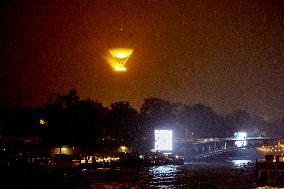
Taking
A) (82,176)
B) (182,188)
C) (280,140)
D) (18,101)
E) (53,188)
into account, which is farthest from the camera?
(280,140)

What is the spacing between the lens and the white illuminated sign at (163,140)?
371 ft

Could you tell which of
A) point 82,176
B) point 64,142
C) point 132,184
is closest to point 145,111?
point 64,142

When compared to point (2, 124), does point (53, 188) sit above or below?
below

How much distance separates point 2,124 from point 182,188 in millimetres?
54722

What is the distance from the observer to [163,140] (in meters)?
113

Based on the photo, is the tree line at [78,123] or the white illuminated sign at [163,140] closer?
the tree line at [78,123]

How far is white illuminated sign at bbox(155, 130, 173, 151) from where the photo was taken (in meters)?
113

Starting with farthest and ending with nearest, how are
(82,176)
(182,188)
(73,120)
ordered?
(73,120)
(82,176)
(182,188)

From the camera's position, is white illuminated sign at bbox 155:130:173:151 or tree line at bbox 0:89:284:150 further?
white illuminated sign at bbox 155:130:173:151

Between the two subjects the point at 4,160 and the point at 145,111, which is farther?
the point at 145,111

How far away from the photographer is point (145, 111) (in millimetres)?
158625

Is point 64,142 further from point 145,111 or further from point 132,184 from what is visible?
point 145,111

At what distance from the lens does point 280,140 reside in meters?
149

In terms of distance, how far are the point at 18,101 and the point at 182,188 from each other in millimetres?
77741
